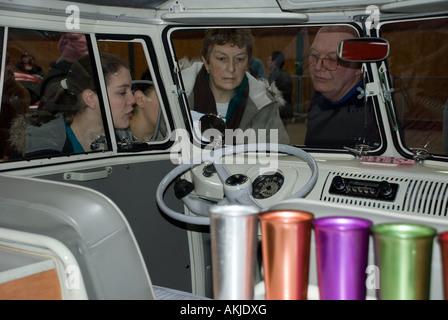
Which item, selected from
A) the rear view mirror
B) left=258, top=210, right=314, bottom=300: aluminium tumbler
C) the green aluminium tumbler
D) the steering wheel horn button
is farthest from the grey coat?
the green aluminium tumbler

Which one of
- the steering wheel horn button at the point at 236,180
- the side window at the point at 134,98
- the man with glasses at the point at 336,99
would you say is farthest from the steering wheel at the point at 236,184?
the side window at the point at 134,98

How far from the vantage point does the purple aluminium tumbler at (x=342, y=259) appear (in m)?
1.11

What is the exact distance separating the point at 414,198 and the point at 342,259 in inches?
65.6

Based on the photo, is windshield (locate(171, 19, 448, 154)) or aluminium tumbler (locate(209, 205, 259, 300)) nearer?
aluminium tumbler (locate(209, 205, 259, 300))

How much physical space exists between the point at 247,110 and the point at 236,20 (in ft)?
1.92

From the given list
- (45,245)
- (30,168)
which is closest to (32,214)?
(45,245)

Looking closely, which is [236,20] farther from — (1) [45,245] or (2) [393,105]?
(1) [45,245]

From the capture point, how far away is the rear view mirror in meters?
2.94

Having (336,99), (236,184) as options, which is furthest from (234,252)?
(336,99)

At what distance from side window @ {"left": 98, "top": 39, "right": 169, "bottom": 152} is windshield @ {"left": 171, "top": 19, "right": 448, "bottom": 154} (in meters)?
0.25

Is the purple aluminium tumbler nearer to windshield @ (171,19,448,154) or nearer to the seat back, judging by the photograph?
the seat back

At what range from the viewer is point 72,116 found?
3.10 m

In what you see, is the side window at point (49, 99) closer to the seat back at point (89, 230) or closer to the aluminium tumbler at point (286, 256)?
the seat back at point (89, 230)

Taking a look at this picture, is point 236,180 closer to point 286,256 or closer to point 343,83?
point 343,83
